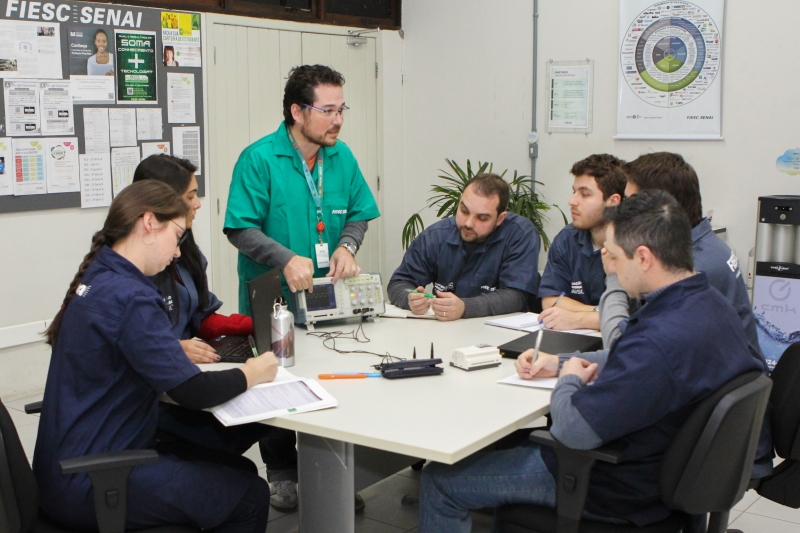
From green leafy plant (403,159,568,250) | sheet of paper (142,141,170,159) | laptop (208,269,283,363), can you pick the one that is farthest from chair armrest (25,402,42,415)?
green leafy plant (403,159,568,250)

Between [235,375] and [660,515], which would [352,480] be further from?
[660,515]

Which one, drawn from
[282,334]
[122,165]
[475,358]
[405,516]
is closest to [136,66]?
[122,165]

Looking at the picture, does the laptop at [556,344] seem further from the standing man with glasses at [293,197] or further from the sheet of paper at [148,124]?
the sheet of paper at [148,124]

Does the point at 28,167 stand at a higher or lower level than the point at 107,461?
higher

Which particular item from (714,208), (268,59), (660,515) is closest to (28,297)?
(268,59)

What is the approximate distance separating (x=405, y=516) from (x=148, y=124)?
2.70m

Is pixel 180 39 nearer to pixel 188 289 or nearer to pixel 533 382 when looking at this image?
pixel 188 289

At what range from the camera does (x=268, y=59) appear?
5332 millimetres

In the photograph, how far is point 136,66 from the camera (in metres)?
4.64

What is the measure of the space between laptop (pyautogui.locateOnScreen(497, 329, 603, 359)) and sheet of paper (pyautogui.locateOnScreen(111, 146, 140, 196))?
2.72m

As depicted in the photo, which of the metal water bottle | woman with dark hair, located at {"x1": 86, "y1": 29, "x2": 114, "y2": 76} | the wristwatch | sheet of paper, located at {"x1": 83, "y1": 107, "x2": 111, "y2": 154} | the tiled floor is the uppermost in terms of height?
woman with dark hair, located at {"x1": 86, "y1": 29, "x2": 114, "y2": 76}

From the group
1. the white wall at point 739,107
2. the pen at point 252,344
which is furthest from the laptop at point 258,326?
the white wall at point 739,107

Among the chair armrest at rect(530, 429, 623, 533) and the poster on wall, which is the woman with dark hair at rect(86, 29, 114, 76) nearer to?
the poster on wall

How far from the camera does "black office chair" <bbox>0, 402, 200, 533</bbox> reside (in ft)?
6.13
